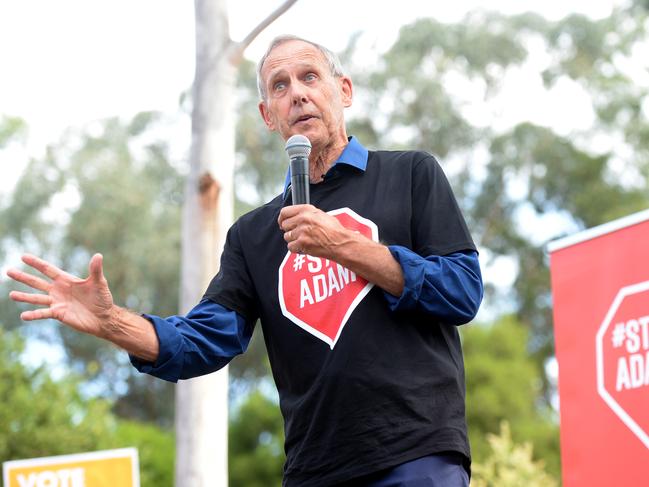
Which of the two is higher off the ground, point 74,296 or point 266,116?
point 266,116

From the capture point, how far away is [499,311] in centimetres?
2770

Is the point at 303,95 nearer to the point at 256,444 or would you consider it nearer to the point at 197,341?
the point at 197,341

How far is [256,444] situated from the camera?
22.8 meters

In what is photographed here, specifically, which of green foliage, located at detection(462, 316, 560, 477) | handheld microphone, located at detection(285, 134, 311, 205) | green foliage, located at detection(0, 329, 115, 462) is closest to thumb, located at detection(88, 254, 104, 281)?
handheld microphone, located at detection(285, 134, 311, 205)

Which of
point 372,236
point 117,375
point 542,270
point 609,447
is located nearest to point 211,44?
point 609,447

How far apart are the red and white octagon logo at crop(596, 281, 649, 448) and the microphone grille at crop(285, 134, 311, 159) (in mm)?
1886

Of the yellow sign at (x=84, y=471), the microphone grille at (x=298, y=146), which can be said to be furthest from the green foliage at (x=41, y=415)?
the microphone grille at (x=298, y=146)

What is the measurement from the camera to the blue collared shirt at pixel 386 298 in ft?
8.09

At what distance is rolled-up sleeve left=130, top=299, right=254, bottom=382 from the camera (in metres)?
2.68

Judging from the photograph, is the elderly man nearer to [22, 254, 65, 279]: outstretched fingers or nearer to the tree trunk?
[22, 254, 65, 279]: outstretched fingers

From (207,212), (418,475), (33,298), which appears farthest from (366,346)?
(207,212)

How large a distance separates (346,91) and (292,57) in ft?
0.72

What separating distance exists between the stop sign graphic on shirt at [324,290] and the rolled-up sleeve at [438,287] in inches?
4.7

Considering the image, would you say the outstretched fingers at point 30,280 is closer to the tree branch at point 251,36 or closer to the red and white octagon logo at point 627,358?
the red and white octagon logo at point 627,358
